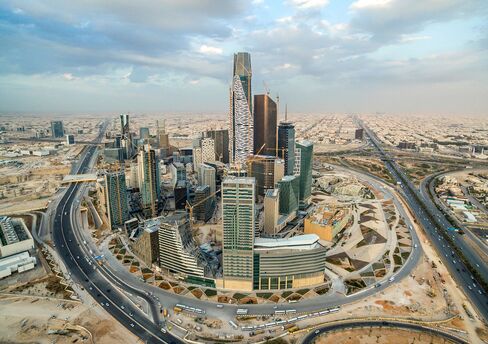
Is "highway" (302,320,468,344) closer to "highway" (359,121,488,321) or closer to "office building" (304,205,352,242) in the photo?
"highway" (359,121,488,321)

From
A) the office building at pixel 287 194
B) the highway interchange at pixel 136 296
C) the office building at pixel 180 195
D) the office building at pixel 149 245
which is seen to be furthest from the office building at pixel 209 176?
the highway interchange at pixel 136 296

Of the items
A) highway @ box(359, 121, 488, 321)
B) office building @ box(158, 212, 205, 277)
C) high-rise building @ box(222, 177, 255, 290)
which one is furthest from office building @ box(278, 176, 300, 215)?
highway @ box(359, 121, 488, 321)

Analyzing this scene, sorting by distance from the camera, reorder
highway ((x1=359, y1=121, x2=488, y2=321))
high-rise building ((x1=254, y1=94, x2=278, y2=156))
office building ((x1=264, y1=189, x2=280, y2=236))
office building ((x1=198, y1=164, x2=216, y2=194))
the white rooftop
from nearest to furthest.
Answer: highway ((x1=359, y1=121, x2=488, y2=321))
the white rooftop
office building ((x1=264, y1=189, x2=280, y2=236))
office building ((x1=198, y1=164, x2=216, y2=194))
high-rise building ((x1=254, y1=94, x2=278, y2=156))

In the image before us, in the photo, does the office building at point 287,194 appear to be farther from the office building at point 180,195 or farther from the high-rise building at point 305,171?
the office building at point 180,195

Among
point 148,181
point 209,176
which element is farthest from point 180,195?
point 148,181

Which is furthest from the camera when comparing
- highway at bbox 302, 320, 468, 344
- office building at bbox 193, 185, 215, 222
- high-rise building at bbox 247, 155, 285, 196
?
high-rise building at bbox 247, 155, 285, 196

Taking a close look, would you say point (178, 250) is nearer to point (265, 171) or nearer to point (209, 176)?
point (209, 176)
